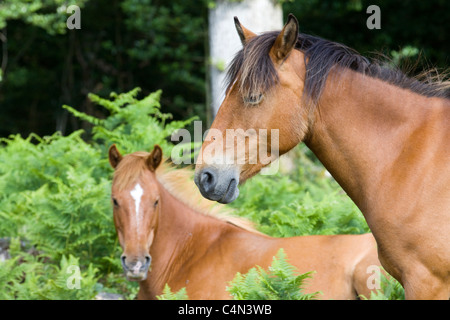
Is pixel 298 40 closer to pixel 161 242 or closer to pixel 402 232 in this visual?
pixel 402 232

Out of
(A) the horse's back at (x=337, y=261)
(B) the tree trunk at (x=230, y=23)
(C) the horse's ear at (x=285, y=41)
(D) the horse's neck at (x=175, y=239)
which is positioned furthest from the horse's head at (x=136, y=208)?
(B) the tree trunk at (x=230, y=23)

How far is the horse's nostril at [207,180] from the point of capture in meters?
3.11

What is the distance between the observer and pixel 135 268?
4664 millimetres

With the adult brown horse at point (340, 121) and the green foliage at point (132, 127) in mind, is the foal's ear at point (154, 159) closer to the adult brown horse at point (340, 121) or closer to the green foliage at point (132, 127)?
the green foliage at point (132, 127)

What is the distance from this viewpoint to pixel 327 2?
14773 mm

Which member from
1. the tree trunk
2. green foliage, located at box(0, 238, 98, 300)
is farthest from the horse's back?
the tree trunk

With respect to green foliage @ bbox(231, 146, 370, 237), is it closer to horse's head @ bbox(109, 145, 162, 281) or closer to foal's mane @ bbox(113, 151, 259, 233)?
foal's mane @ bbox(113, 151, 259, 233)

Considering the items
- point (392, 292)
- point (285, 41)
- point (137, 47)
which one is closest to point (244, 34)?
point (285, 41)

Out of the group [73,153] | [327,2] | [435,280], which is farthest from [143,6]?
[435,280]

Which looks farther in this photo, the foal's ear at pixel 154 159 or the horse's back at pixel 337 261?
the foal's ear at pixel 154 159

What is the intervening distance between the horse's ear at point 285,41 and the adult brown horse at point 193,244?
1.95 meters

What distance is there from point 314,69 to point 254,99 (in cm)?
38

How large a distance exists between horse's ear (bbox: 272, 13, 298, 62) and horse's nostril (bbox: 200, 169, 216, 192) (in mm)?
748
